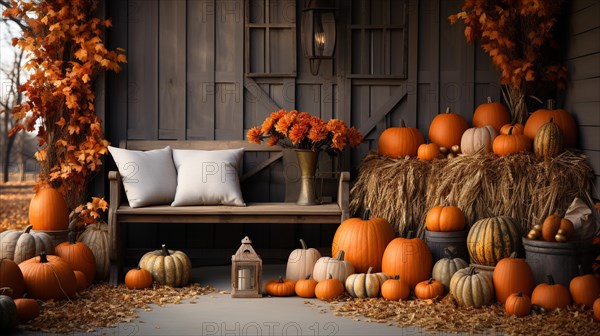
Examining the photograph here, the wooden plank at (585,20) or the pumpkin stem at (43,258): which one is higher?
the wooden plank at (585,20)

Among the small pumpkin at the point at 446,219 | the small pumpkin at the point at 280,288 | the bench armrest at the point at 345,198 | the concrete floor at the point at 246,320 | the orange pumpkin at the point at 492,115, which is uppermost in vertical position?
the orange pumpkin at the point at 492,115

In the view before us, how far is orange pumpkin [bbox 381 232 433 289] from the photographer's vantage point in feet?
16.1

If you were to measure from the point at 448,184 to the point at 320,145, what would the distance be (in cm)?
100

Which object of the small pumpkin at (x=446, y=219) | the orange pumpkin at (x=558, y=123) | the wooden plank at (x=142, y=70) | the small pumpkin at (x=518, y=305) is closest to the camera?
the small pumpkin at (x=518, y=305)

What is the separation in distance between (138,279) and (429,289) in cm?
189

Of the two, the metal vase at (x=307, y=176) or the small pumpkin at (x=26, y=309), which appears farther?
the metal vase at (x=307, y=176)

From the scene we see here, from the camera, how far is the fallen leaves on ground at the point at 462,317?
4016mm

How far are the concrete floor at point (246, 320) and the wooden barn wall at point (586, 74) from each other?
2095 millimetres

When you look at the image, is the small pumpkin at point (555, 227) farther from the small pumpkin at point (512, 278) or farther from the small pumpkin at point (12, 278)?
the small pumpkin at point (12, 278)

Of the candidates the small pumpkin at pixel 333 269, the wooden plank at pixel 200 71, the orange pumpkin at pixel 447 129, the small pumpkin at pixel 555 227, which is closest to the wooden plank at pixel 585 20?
the orange pumpkin at pixel 447 129

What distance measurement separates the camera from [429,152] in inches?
221

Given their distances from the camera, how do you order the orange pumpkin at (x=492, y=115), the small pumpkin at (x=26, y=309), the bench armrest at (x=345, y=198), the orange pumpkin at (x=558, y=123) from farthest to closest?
the orange pumpkin at (x=492, y=115) → the orange pumpkin at (x=558, y=123) → the bench armrest at (x=345, y=198) → the small pumpkin at (x=26, y=309)

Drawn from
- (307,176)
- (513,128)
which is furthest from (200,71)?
(513,128)

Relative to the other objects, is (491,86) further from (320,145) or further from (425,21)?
(320,145)
